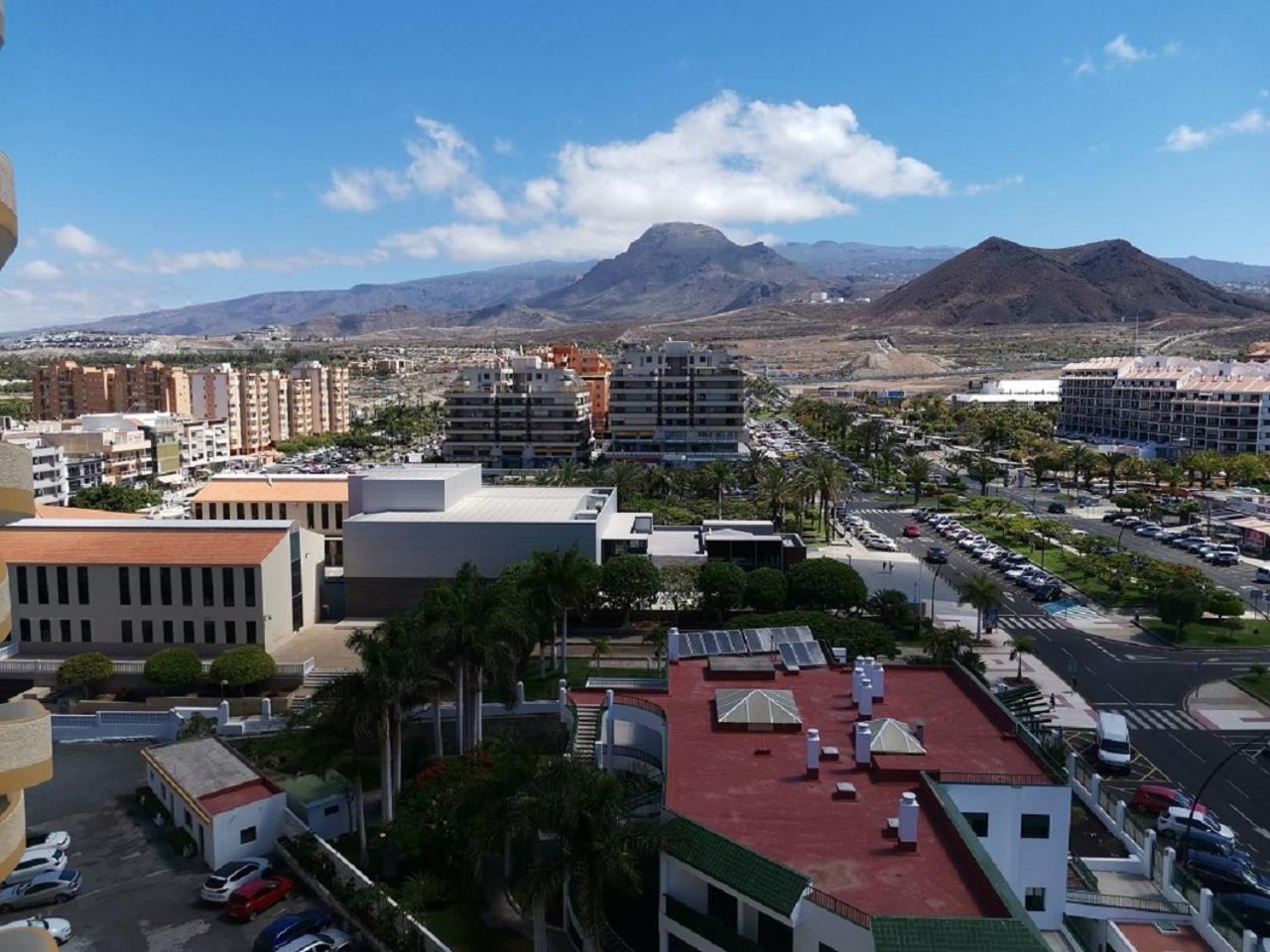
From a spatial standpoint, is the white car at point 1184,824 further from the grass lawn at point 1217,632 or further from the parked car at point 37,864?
the parked car at point 37,864

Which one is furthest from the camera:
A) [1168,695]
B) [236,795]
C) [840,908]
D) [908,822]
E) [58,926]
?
[1168,695]

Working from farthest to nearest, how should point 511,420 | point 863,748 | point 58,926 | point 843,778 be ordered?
point 511,420 < point 58,926 < point 863,748 < point 843,778

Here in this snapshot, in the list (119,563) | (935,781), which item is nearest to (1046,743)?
(935,781)

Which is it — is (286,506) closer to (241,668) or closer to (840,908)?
(241,668)

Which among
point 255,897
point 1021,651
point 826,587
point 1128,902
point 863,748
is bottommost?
point 255,897

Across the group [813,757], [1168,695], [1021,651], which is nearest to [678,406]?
[1021,651]

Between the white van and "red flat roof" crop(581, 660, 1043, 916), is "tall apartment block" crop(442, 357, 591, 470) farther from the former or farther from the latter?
"red flat roof" crop(581, 660, 1043, 916)
